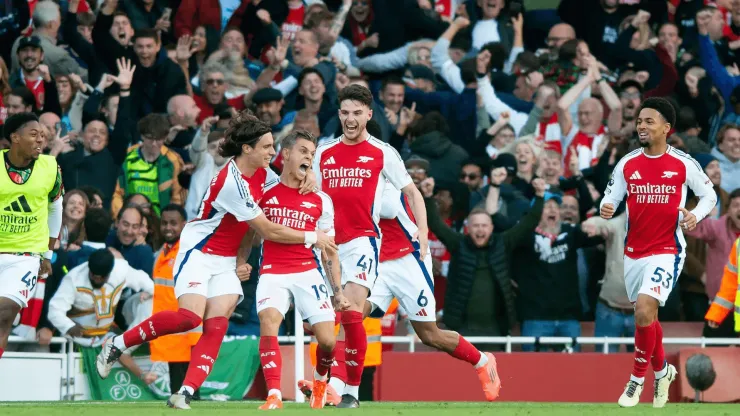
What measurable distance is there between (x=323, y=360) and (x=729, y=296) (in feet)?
17.5

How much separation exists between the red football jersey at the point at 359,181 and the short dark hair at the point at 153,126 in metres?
5.16

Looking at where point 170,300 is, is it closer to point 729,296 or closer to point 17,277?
point 17,277

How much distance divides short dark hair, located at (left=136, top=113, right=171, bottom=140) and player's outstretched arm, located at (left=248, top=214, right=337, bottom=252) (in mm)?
6002

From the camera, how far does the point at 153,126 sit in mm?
16906

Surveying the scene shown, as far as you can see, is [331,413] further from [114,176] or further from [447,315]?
[114,176]

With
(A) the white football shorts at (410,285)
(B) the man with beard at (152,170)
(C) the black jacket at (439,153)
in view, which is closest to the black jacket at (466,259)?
(C) the black jacket at (439,153)

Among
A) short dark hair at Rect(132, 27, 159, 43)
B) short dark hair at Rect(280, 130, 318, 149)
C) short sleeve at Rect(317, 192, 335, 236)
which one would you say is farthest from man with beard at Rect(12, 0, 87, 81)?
short sleeve at Rect(317, 192, 335, 236)

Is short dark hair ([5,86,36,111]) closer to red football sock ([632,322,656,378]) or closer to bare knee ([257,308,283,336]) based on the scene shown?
bare knee ([257,308,283,336])

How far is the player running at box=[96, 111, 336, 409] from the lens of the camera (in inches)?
440

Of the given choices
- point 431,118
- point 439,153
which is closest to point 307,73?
point 431,118

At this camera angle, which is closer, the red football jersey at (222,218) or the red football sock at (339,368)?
the red football jersey at (222,218)

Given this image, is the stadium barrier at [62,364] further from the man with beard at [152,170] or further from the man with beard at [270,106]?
the man with beard at [270,106]

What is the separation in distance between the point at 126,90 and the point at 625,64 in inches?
275

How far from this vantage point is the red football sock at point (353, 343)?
12.0 metres
